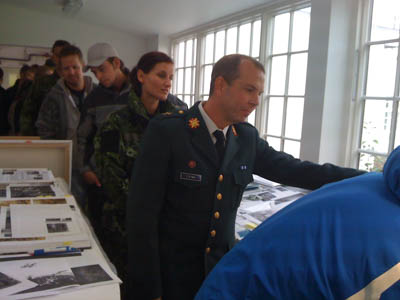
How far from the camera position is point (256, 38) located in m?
4.35

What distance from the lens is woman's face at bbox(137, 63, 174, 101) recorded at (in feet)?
5.92

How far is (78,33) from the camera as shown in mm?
7016

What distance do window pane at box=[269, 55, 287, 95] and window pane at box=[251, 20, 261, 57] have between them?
331mm

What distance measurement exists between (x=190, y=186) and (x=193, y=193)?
3 centimetres

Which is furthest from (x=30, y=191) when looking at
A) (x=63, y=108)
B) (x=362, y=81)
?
(x=362, y=81)

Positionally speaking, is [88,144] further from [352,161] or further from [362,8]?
[362,8]

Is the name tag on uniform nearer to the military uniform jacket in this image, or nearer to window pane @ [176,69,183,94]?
the military uniform jacket

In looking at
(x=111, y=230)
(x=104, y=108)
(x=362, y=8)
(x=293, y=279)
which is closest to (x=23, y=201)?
(x=111, y=230)

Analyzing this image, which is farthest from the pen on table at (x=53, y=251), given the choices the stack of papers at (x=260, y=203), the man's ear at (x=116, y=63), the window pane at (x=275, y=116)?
the window pane at (x=275, y=116)

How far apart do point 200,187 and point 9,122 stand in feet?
11.8

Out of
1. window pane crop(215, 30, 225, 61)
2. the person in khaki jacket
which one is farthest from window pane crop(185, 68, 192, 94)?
the person in khaki jacket

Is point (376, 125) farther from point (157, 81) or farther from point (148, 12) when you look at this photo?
point (148, 12)

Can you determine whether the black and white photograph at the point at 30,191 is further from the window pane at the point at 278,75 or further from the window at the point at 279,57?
the window pane at the point at 278,75

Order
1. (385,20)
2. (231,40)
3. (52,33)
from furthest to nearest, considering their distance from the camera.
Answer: (52,33) < (231,40) < (385,20)
